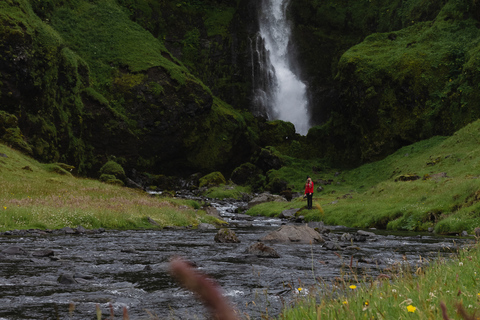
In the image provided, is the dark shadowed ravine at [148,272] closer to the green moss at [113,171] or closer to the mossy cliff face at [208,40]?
the green moss at [113,171]

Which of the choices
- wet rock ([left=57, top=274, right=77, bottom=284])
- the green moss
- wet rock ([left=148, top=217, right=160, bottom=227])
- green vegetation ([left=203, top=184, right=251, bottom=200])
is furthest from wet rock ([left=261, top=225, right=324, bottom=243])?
green vegetation ([left=203, top=184, right=251, bottom=200])

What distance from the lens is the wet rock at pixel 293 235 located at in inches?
727

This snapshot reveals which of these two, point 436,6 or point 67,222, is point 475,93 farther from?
point 67,222

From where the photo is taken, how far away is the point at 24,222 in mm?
19625

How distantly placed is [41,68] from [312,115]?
6026 centimetres

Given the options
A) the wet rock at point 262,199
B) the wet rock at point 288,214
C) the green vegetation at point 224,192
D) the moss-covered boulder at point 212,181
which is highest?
the moss-covered boulder at point 212,181

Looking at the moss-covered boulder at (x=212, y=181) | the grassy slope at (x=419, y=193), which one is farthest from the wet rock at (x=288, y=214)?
the moss-covered boulder at (x=212, y=181)

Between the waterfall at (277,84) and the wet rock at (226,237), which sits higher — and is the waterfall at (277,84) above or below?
above

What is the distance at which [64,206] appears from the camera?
22953 mm

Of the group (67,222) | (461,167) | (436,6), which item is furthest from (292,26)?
(67,222)

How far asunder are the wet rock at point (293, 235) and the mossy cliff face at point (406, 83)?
40.6 m

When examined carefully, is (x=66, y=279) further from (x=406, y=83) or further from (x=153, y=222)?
(x=406, y=83)

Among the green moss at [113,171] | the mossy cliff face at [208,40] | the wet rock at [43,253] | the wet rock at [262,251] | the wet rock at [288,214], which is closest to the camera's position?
the wet rock at [43,253]

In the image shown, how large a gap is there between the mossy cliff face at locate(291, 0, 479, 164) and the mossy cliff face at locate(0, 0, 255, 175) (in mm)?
23771
